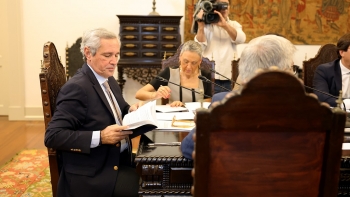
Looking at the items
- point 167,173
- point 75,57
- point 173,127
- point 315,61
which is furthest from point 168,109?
point 75,57

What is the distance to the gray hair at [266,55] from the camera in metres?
1.48

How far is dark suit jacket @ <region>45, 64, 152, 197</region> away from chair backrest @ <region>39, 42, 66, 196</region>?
3.5 inches

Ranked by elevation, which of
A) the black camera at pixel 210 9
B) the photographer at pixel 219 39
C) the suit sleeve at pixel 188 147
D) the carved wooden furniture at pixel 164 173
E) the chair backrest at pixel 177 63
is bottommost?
the carved wooden furniture at pixel 164 173

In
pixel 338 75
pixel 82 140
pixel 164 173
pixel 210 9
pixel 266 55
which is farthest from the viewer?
pixel 210 9

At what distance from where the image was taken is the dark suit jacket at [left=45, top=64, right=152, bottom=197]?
71.8 inches

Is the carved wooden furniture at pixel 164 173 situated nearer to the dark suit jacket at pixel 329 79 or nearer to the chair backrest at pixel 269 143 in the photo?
the chair backrest at pixel 269 143

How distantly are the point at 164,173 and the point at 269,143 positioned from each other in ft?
1.96

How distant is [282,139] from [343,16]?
15.6ft

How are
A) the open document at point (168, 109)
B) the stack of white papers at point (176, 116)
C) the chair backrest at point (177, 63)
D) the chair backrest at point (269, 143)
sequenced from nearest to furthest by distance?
the chair backrest at point (269, 143)
the stack of white papers at point (176, 116)
the open document at point (168, 109)
the chair backrest at point (177, 63)

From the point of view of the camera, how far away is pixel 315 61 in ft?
11.2

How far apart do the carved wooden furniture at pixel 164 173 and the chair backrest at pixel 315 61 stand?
2099 millimetres

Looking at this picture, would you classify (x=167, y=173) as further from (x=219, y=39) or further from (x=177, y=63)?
(x=219, y=39)

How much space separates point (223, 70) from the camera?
4.04m

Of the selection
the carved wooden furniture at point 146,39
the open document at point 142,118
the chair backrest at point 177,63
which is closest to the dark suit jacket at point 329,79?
the chair backrest at point 177,63
